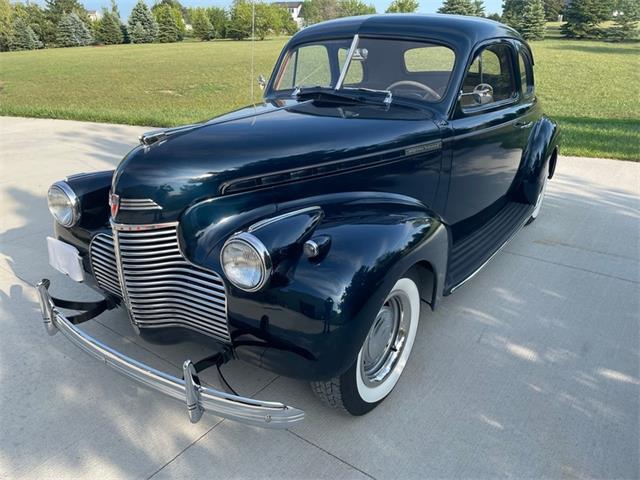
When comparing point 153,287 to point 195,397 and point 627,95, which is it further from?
point 627,95

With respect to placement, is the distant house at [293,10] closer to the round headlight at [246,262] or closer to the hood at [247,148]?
the hood at [247,148]

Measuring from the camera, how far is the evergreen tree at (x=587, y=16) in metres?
40.5

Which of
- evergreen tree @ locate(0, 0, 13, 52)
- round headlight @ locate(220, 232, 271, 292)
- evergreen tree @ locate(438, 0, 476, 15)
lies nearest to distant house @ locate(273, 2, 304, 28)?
round headlight @ locate(220, 232, 271, 292)

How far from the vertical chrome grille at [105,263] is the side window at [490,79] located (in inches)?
88.1

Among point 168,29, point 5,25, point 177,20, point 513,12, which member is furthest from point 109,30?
point 513,12

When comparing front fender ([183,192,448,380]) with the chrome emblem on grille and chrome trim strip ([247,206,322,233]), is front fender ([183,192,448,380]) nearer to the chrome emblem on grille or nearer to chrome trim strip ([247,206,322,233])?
chrome trim strip ([247,206,322,233])

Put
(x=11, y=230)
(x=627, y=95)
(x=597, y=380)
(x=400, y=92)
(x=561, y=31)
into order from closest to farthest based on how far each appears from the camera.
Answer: (x=597, y=380)
(x=400, y=92)
(x=11, y=230)
(x=627, y=95)
(x=561, y=31)

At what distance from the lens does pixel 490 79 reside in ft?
11.4

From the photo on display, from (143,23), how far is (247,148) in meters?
56.2

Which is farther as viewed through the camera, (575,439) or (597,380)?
(597,380)

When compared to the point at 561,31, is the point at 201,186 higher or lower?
lower

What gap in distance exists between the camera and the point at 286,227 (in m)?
1.95

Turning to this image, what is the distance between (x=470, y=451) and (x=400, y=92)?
6.91 feet

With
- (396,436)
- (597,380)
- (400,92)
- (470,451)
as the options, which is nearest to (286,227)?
(396,436)
